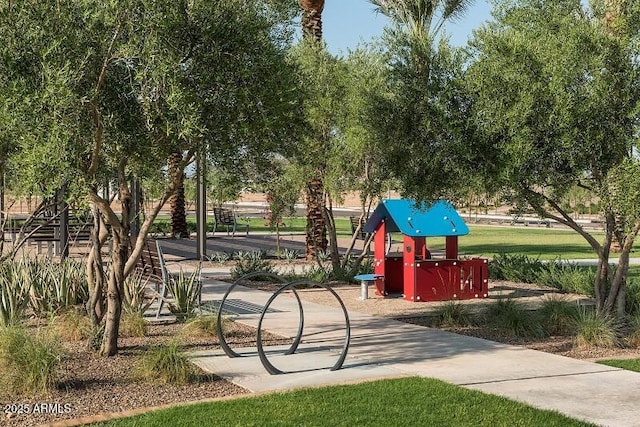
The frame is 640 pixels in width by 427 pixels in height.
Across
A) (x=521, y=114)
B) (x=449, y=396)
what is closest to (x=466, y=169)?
(x=521, y=114)

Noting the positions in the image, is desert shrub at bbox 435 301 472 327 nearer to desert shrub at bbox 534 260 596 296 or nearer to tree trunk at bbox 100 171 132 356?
desert shrub at bbox 534 260 596 296

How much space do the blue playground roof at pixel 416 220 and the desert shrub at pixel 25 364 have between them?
25.6 feet

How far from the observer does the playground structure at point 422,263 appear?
14.1 m

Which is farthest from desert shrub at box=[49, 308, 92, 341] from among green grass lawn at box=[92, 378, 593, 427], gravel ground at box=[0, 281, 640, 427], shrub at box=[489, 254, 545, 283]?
shrub at box=[489, 254, 545, 283]

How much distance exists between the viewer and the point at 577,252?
84.0 feet

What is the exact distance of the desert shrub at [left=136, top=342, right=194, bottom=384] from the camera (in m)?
7.67

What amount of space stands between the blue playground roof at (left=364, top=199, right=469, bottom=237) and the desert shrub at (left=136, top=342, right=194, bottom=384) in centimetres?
690

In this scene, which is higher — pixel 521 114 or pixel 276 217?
pixel 521 114

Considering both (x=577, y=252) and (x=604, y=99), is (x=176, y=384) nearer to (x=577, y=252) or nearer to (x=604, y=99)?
(x=604, y=99)

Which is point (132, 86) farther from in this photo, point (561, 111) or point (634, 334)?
point (634, 334)

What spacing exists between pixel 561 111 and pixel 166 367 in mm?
5289

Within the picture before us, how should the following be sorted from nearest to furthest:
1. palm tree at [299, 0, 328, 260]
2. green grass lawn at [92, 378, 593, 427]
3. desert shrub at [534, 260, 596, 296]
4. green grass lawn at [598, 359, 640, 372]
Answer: green grass lawn at [92, 378, 593, 427] → green grass lawn at [598, 359, 640, 372] → desert shrub at [534, 260, 596, 296] → palm tree at [299, 0, 328, 260]

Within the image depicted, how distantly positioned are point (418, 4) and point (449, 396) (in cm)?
1501

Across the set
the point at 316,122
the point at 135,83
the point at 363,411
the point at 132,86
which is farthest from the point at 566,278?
the point at 132,86
